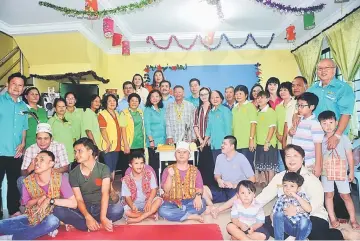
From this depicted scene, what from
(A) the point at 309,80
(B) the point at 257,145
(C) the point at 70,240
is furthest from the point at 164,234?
(A) the point at 309,80

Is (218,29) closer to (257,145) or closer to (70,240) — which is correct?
(257,145)

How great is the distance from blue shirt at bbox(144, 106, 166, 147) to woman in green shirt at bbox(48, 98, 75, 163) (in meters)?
0.97

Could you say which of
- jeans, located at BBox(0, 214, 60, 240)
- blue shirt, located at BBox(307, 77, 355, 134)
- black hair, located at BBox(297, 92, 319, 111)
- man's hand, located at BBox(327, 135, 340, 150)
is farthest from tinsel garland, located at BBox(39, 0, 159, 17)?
jeans, located at BBox(0, 214, 60, 240)

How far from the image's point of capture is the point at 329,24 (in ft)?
17.7

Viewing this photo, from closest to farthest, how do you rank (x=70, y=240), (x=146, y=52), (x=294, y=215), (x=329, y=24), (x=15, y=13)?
(x=294, y=215) < (x=70, y=240) < (x=15, y=13) < (x=329, y=24) < (x=146, y=52)

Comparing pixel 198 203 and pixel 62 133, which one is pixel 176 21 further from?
pixel 198 203

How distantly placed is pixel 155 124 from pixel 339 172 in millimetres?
2227

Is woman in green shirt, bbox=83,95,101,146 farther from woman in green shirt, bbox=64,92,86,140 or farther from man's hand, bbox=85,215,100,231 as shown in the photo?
Answer: man's hand, bbox=85,215,100,231

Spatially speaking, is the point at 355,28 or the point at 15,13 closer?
the point at 355,28

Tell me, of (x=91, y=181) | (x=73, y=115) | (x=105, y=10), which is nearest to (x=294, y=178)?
(x=91, y=181)

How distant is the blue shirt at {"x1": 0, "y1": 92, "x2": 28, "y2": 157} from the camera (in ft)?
10.5

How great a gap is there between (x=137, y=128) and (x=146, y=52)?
3.53m

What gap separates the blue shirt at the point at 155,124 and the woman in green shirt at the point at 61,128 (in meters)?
0.97

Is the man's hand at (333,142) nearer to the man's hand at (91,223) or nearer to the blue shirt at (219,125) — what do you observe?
the blue shirt at (219,125)
